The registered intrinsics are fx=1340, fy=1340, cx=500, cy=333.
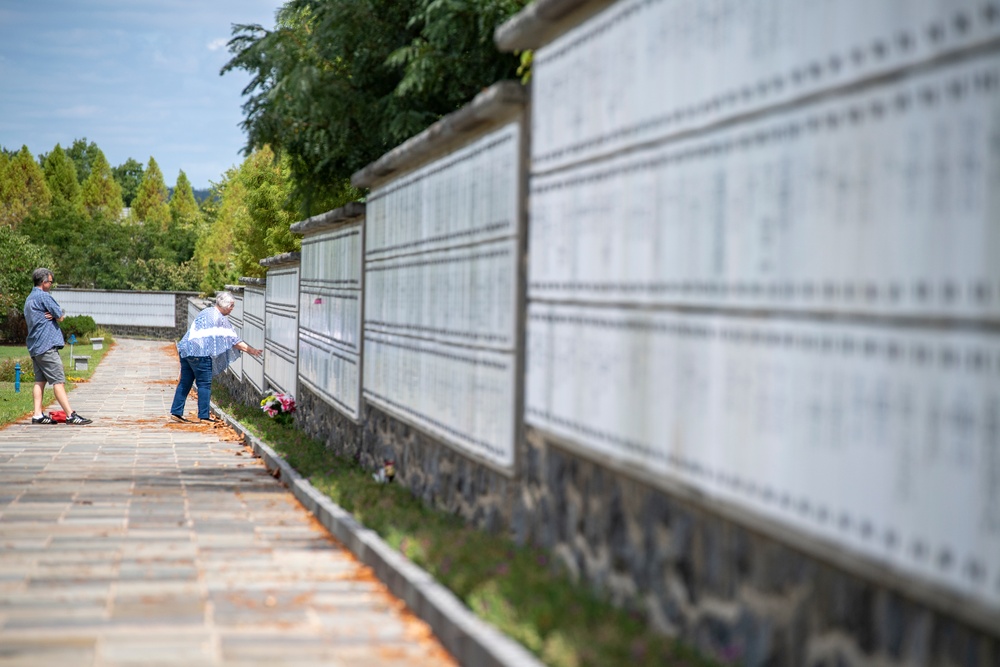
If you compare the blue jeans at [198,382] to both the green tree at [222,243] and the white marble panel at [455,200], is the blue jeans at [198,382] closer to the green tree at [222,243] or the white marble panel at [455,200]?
the white marble panel at [455,200]

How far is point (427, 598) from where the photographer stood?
6.43m

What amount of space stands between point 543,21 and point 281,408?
11338 mm

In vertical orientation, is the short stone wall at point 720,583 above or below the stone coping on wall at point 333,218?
below

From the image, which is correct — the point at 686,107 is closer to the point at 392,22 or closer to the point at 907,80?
the point at 907,80

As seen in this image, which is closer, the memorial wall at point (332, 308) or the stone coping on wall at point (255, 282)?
the memorial wall at point (332, 308)

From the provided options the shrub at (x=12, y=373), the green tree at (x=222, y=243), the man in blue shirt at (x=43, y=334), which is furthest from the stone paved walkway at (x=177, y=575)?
the green tree at (x=222, y=243)

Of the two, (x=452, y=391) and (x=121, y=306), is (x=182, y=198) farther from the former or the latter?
(x=452, y=391)

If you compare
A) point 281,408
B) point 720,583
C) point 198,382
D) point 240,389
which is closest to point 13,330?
point 240,389

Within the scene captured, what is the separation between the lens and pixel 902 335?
3.55 meters

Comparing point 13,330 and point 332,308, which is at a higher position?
point 332,308

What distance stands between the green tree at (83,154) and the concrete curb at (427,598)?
141912 mm

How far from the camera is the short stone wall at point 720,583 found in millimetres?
3590

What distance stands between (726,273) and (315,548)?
4967 mm

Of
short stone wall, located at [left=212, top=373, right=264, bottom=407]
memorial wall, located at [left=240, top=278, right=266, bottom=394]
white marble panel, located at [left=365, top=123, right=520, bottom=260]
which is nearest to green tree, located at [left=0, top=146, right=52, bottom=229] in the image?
short stone wall, located at [left=212, top=373, right=264, bottom=407]
